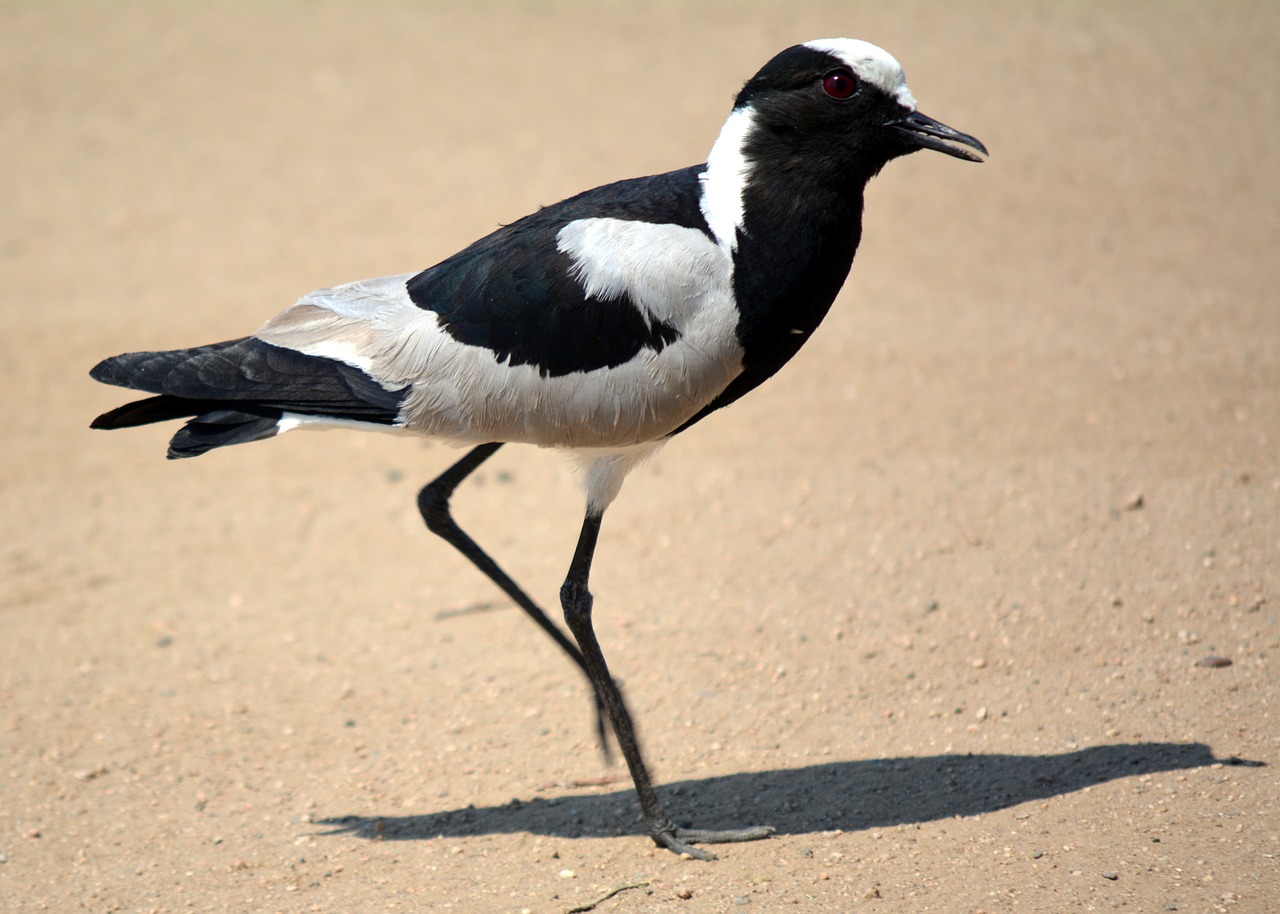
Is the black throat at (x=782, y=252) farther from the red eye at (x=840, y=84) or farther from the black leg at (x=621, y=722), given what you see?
the black leg at (x=621, y=722)

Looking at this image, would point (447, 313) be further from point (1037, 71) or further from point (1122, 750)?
point (1037, 71)

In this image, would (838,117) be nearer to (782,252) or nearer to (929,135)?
(929,135)

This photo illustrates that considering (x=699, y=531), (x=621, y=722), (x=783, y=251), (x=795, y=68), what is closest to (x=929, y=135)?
(x=795, y=68)

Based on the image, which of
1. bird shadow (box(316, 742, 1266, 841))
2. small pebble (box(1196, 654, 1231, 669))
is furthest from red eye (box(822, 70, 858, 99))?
small pebble (box(1196, 654, 1231, 669))

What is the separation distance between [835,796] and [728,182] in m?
2.18

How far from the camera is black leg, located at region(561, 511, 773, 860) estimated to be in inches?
173

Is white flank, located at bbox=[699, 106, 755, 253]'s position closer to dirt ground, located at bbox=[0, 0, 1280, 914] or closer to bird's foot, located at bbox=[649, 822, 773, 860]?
bird's foot, located at bbox=[649, 822, 773, 860]

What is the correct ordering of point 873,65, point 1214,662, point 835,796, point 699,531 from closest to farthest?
1. point 873,65
2. point 835,796
3. point 1214,662
4. point 699,531

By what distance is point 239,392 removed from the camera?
4.30 m

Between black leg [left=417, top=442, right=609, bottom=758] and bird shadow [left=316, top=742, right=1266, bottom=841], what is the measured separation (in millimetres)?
373

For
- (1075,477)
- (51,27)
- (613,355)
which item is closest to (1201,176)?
(1075,477)

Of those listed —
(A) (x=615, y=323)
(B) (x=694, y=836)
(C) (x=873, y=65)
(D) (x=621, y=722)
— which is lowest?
(B) (x=694, y=836)

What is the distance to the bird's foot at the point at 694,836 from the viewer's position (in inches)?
172

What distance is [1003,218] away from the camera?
9641 mm
